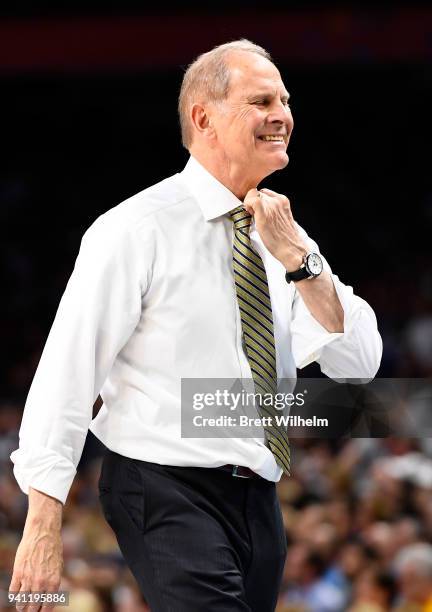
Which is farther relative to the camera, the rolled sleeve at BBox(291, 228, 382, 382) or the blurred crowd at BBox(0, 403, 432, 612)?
the blurred crowd at BBox(0, 403, 432, 612)

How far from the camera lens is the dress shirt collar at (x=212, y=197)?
7.50ft

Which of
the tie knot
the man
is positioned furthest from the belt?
the tie knot

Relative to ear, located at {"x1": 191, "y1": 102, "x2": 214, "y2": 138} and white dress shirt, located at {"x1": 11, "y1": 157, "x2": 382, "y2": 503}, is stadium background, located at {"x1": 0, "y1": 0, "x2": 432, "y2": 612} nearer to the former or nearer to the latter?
white dress shirt, located at {"x1": 11, "y1": 157, "x2": 382, "y2": 503}

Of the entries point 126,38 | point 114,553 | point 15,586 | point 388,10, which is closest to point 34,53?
point 126,38

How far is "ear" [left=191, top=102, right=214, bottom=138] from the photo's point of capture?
231 centimetres

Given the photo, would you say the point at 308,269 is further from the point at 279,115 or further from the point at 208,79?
the point at 208,79

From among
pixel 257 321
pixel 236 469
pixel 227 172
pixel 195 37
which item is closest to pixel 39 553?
pixel 236 469

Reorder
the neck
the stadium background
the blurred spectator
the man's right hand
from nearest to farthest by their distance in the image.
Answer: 1. the man's right hand
2. the neck
3. the blurred spectator
4. the stadium background

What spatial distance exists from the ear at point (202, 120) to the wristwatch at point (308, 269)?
34 cm

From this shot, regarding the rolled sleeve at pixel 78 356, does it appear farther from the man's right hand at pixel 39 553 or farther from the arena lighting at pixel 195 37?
the arena lighting at pixel 195 37

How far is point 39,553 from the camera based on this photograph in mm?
1961

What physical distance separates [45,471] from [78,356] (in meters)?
0.22

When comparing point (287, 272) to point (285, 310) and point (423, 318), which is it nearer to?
point (285, 310)

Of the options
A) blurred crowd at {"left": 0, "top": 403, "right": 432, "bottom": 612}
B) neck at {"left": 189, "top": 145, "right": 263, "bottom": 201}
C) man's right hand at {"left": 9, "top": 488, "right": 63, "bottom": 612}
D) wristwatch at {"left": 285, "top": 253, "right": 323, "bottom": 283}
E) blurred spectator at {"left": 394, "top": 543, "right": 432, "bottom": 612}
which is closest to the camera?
man's right hand at {"left": 9, "top": 488, "right": 63, "bottom": 612}
